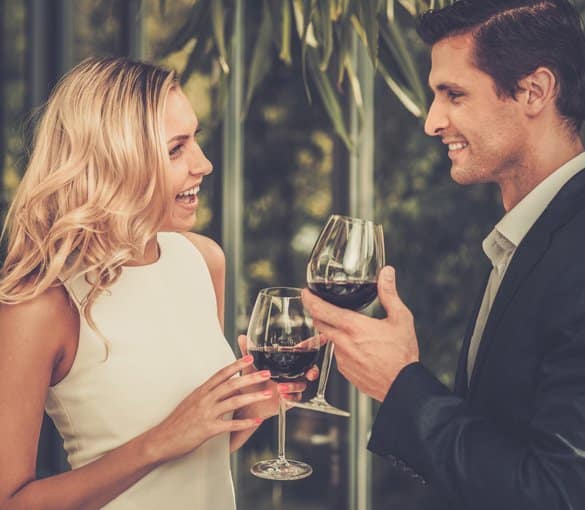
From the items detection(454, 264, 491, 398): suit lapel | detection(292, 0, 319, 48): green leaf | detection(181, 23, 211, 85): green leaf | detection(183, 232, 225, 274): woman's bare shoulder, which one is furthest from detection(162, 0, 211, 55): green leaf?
detection(454, 264, 491, 398): suit lapel

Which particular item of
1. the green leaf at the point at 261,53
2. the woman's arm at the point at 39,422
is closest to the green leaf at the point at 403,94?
the green leaf at the point at 261,53

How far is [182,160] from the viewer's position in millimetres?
1798

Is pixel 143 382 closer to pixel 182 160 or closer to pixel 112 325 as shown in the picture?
pixel 112 325

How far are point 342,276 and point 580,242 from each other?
1.28 feet

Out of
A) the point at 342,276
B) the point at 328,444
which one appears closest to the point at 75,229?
the point at 342,276

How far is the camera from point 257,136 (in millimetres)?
3430

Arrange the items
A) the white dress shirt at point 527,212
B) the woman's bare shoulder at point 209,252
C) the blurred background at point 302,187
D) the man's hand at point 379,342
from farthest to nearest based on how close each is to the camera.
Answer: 1. the blurred background at point 302,187
2. the woman's bare shoulder at point 209,252
3. the white dress shirt at point 527,212
4. the man's hand at point 379,342

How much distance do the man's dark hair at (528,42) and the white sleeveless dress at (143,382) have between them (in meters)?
0.78

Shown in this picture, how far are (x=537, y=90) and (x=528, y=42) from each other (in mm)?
108

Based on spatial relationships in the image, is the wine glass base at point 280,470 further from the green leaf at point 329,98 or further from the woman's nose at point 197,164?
the green leaf at point 329,98

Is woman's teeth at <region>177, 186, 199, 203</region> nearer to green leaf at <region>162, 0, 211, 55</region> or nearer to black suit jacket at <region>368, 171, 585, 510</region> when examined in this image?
black suit jacket at <region>368, 171, 585, 510</region>

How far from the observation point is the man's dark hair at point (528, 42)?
164 centimetres

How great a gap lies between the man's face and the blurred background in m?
1.33

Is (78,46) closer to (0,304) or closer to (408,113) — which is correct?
(408,113)
